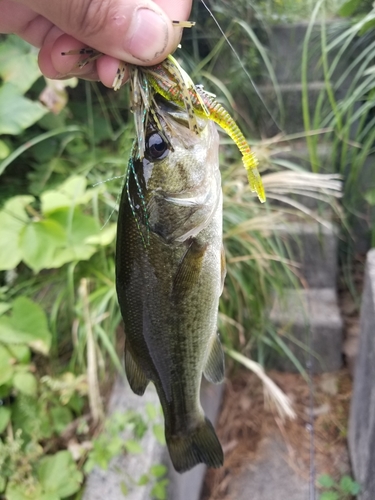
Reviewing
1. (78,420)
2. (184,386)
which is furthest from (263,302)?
(184,386)

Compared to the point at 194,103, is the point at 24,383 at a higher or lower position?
lower

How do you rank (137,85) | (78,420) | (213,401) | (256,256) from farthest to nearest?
1. (213,401)
2. (256,256)
3. (78,420)
4. (137,85)

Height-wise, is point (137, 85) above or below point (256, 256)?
above

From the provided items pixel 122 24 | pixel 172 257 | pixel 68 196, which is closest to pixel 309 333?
pixel 68 196

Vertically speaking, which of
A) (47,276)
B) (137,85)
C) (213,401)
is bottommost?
(213,401)

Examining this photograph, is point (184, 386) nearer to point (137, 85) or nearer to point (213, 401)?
point (137, 85)

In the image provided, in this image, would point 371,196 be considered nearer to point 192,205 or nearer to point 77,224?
point 77,224

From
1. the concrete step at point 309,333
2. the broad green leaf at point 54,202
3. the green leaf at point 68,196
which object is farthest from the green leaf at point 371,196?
the broad green leaf at point 54,202
